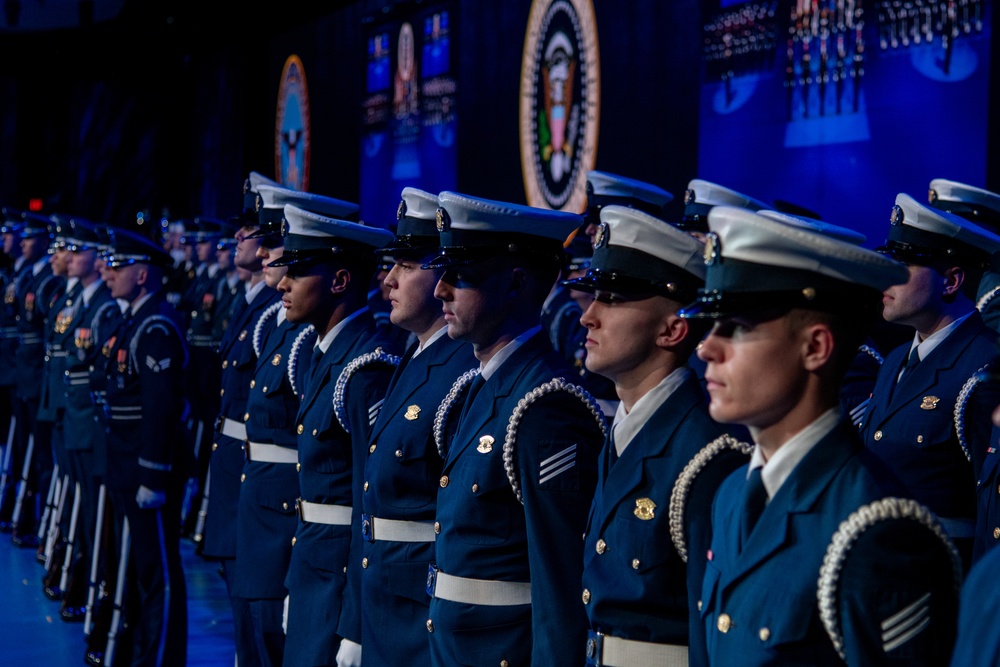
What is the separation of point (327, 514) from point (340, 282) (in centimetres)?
72

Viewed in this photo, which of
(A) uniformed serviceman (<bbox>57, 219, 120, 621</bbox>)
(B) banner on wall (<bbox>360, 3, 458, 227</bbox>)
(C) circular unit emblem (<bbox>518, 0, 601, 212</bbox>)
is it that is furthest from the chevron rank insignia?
(B) banner on wall (<bbox>360, 3, 458, 227</bbox>)

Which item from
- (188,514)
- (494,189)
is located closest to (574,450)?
(188,514)

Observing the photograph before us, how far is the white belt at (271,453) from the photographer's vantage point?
4246 millimetres

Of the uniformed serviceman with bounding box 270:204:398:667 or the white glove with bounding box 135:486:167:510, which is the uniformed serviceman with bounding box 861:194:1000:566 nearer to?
the uniformed serviceman with bounding box 270:204:398:667

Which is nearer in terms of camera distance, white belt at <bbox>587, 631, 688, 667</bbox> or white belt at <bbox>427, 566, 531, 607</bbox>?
white belt at <bbox>587, 631, 688, 667</bbox>

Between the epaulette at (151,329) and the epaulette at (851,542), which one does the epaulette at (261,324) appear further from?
the epaulette at (851,542)

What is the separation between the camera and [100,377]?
592cm

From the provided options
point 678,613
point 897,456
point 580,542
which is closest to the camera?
point 678,613

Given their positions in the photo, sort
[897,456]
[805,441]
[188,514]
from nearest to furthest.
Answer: [805,441] < [897,456] < [188,514]

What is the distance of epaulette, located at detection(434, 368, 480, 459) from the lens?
318 centimetres

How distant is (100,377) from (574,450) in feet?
12.2

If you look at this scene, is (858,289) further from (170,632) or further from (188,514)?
(188,514)

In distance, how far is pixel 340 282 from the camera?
4.07 metres

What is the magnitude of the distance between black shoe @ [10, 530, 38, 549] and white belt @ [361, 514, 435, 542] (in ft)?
18.4
